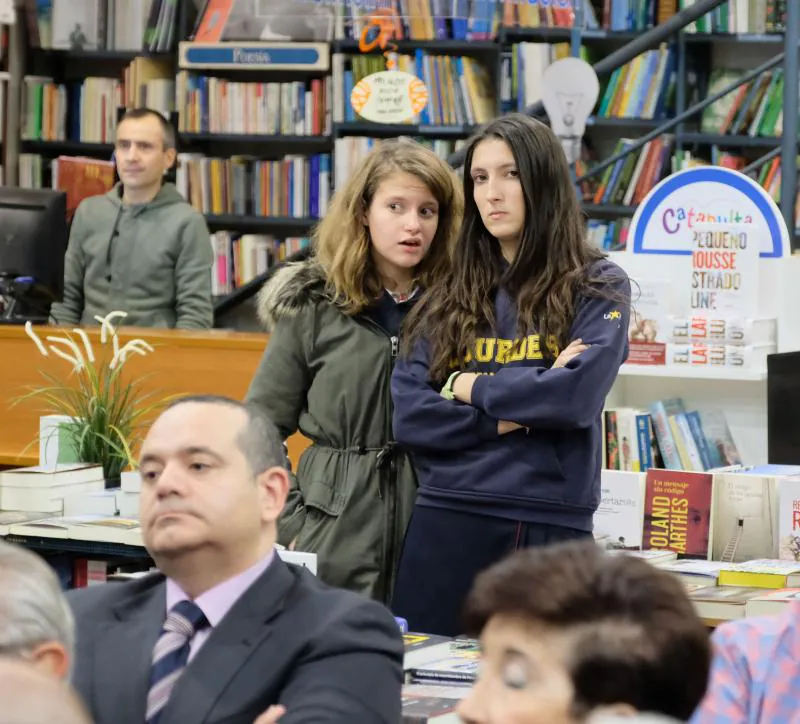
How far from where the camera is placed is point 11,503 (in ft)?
11.6

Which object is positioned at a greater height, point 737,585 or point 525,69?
point 525,69

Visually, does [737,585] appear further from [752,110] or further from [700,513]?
[752,110]

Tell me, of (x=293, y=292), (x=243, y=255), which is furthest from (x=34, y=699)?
(x=243, y=255)

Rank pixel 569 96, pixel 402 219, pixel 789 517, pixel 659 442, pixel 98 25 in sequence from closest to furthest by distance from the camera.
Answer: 1. pixel 402 219
2. pixel 789 517
3. pixel 659 442
4. pixel 569 96
5. pixel 98 25

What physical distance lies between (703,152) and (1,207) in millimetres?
3560

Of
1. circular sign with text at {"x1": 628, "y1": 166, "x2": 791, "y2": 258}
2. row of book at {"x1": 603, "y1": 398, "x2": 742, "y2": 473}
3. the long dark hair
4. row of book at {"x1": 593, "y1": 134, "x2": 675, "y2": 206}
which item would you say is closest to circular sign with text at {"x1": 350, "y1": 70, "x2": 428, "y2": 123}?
row of book at {"x1": 593, "y1": 134, "x2": 675, "y2": 206}

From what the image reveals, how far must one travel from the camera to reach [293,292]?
3.20 m

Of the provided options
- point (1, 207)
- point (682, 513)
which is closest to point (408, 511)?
point (682, 513)

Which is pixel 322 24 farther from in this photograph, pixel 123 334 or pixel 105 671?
pixel 105 671

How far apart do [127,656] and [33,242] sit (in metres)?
3.35

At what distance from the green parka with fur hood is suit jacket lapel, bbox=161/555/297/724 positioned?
109cm

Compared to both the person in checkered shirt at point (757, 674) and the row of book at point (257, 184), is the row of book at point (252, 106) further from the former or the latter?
the person in checkered shirt at point (757, 674)

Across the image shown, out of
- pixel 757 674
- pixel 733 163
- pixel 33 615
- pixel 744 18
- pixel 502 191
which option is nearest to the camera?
pixel 33 615

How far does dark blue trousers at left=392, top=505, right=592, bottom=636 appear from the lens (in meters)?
2.91
